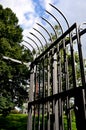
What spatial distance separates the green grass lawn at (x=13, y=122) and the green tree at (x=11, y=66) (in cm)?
76

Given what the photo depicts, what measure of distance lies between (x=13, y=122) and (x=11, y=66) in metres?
4.54

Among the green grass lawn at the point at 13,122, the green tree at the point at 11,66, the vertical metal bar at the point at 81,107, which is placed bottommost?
the green grass lawn at the point at 13,122

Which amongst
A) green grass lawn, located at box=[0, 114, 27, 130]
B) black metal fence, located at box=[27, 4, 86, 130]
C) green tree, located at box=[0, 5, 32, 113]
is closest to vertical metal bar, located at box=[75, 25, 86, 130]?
black metal fence, located at box=[27, 4, 86, 130]

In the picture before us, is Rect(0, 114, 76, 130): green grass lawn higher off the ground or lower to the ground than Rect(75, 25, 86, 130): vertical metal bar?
lower

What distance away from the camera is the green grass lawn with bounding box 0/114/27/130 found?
13482mm

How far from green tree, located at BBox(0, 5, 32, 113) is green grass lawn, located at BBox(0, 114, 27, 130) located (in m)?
0.76

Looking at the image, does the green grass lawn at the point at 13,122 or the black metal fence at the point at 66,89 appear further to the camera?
the green grass lawn at the point at 13,122

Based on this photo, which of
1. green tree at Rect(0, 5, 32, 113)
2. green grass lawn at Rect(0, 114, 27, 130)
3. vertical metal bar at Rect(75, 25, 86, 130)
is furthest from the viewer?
green tree at Rect(0, 5, 32, 113)

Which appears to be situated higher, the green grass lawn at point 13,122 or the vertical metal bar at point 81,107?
the vertical metal bar at point 81,107

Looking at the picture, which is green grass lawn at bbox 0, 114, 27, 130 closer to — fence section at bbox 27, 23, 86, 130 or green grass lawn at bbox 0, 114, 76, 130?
green grass lawn at bbox 0, 114, 76, 130

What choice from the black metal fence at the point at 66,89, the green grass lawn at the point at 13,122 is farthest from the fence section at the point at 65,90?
the green grass lawn at the point at 13,122

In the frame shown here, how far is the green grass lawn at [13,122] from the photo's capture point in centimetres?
1348

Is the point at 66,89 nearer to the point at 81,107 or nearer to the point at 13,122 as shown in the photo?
the point at 81,107

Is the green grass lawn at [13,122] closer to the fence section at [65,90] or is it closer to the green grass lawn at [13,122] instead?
the green grass lawn at [13,122]
